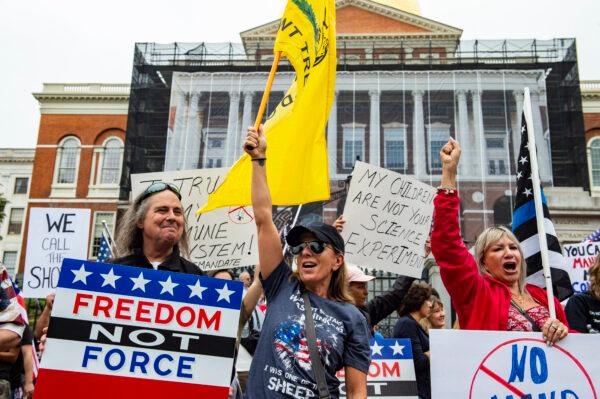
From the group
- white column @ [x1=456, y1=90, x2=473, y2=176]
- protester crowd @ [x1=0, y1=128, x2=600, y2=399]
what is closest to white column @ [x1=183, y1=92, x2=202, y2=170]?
white column @ [x1=456, y1=90, x2=473, y2=176]

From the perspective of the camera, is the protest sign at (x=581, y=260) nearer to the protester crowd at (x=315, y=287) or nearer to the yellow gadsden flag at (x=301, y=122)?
the protester crowd at (x=315, y=287)

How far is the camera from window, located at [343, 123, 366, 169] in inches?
1200

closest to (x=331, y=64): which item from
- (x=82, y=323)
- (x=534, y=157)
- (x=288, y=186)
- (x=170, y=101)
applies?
(x=288, y=186)

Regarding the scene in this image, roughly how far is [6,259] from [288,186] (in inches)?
1699

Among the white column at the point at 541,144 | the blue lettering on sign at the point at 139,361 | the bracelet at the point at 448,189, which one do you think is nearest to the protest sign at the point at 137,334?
the blue lettering on sign at the point at 139,361

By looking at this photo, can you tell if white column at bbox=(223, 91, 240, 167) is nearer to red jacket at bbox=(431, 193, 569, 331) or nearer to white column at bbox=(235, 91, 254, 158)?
white column at bbox=(235, 91, 254, 158)

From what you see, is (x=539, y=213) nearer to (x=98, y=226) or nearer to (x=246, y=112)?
(x=246, y=112)

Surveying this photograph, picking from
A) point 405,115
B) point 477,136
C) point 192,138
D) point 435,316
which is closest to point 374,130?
point 405,115

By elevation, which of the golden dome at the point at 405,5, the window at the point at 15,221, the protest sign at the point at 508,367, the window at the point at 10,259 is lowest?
the protest sign at the point at 508,367

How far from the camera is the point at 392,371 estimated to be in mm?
4703

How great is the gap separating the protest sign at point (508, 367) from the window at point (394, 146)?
2747 centimetres

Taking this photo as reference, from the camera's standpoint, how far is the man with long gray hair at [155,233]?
2801 mm

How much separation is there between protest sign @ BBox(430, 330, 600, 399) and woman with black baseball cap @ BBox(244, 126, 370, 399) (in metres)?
0.47

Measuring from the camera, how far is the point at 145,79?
110 ft
